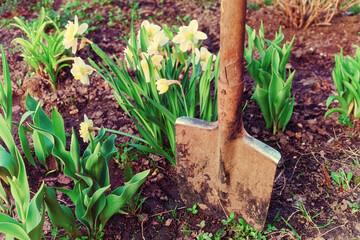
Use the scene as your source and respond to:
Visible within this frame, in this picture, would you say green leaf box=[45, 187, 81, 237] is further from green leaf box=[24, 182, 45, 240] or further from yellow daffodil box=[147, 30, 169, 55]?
yellow daffodil box=[147, 30, 169, 55]


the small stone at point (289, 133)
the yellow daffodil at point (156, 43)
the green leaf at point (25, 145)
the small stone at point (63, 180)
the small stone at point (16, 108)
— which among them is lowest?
the small stone at point (63, 180)

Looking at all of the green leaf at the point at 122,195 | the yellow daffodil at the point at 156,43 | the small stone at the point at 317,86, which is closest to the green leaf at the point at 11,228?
the green leaf at the point at 122,195

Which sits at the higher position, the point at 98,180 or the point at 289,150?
the point at 98,180

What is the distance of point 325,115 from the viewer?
2.23 meters

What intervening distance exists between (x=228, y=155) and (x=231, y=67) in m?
0.41

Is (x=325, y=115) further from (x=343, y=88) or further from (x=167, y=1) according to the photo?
(x=167, y=1)

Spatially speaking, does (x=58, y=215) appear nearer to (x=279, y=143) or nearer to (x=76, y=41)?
(x=76, y=41)

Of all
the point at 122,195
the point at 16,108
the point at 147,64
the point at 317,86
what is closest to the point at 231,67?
the point at 147,64

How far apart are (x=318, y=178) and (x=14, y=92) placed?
2145 millimetres

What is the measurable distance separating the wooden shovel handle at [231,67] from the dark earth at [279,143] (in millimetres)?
578

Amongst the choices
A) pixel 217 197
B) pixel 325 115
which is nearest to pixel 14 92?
pixel 217 197

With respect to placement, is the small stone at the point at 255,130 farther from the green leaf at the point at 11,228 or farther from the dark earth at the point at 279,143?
the green leaf at the point at 11,228

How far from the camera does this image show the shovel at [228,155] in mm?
1402

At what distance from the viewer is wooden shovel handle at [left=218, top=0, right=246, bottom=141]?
1.33 metres
